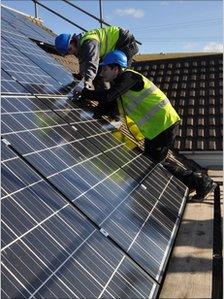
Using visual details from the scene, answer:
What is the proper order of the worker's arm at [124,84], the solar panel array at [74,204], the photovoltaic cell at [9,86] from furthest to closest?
1. the worker's arm at [124,84]
2. the photovoltaic cell at [9,86]
3. the solar panel array at [74,204]

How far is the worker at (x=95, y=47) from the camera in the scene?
7820mm

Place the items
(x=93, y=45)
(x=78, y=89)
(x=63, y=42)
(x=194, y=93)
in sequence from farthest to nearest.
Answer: (x=194, y=93), (x=63, y=42), (x=93, y=45), (x=78, y=89)

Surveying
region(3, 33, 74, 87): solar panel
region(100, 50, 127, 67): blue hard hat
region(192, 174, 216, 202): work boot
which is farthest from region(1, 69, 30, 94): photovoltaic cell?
region(192, 174, 216, 202): work boot

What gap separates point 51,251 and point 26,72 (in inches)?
177

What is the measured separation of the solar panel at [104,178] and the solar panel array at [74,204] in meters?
0.02

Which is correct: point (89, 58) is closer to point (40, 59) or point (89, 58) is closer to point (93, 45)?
point (93, 45)

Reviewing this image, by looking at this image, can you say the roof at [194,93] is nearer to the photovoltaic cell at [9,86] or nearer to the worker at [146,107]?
the worker at [146,107]

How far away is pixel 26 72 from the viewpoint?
7602 millimetres

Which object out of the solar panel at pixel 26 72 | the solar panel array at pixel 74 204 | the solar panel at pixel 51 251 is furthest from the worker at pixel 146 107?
the solar panel at pixel 51 251

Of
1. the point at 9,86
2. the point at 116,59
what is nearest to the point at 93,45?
the point at 116,59

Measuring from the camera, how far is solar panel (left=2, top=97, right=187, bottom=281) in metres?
4.68

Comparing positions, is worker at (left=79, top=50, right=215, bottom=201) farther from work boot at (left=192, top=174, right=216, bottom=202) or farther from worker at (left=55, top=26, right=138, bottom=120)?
worker at (left=55, top=26, right=138, bottom=120)

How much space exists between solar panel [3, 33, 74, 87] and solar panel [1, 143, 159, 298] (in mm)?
4393

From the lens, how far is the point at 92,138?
654cm
